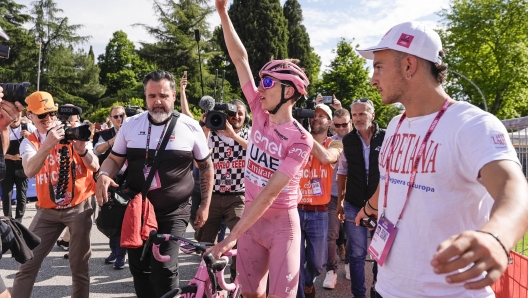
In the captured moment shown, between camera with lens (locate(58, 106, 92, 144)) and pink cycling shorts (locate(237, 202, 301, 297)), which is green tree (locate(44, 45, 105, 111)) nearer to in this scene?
camera with lens (locate(58, 106, 92, 144))

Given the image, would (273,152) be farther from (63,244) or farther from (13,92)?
(63,244)

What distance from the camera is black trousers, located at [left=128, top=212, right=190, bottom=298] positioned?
3.53 meters

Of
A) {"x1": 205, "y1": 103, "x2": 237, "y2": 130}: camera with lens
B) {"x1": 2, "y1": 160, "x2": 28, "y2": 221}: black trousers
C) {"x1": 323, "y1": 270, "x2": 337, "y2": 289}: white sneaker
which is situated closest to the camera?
{"x1": 205, "y1": 103, "x2": 237, "y2": 130}: camera with lens

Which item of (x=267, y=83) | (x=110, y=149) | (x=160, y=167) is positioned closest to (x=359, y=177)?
(x=267, y=83)

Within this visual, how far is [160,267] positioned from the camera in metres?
3.51

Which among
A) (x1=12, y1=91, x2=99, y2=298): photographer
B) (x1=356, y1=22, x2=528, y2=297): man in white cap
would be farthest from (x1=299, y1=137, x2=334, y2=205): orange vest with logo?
(x1=356, y1=22, x2=528, y2=297): man in white cap

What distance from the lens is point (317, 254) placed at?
4656mm

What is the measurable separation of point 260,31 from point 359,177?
133 ft

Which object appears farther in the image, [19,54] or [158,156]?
[19,54]

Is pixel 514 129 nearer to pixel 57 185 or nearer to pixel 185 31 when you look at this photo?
pixel 57 185

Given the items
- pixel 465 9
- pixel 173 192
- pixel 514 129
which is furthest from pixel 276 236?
pixel 465 9

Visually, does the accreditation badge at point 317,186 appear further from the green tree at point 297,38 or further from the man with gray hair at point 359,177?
the green tree at point 297,38

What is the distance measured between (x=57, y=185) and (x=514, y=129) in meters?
4.49

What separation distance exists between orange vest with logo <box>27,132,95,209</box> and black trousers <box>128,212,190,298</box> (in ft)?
2.94
